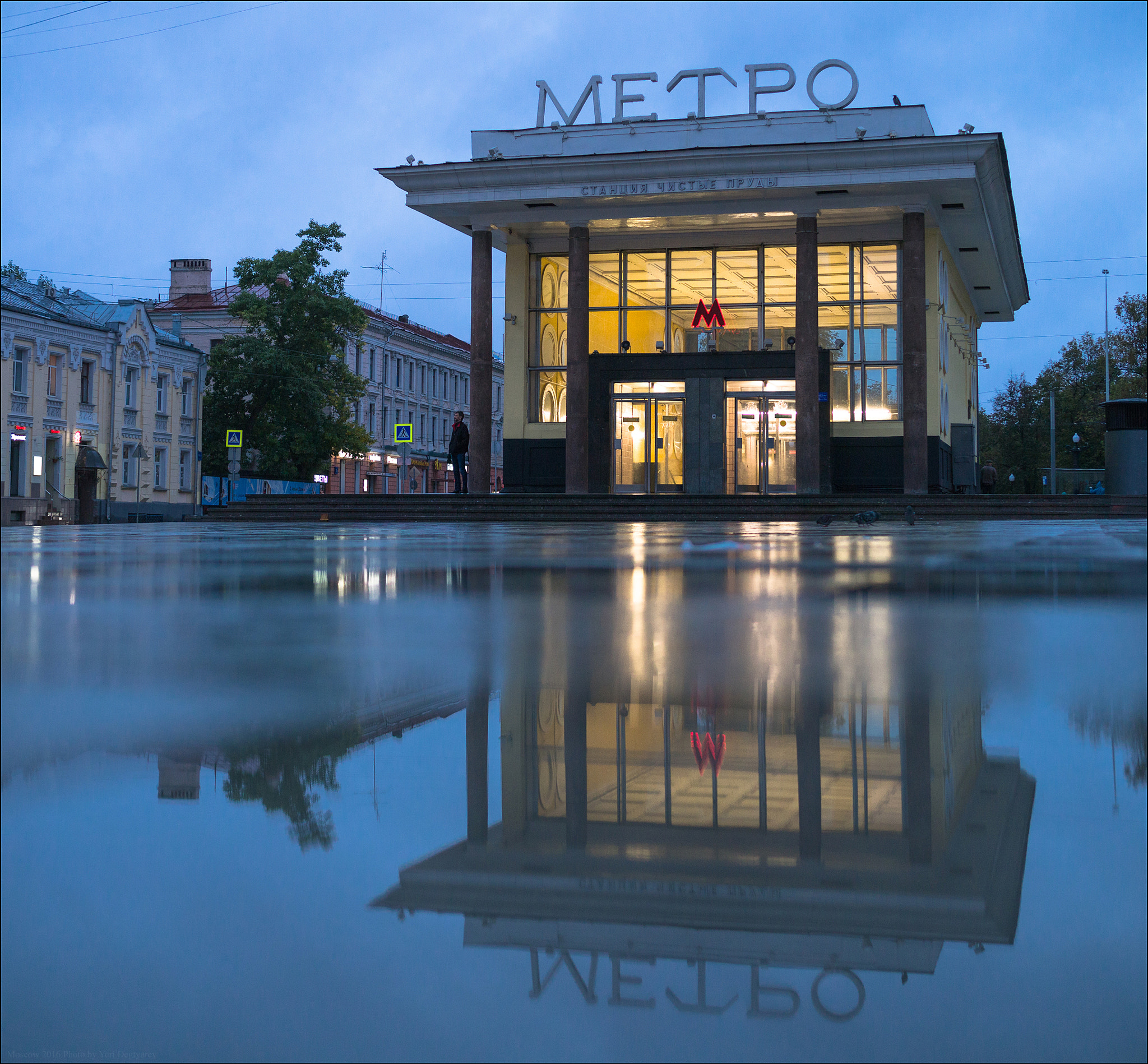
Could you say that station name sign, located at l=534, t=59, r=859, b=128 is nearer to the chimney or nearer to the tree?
the tree

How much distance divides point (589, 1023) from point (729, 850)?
1.58 ft

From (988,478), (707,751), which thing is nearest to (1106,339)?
(988,478)

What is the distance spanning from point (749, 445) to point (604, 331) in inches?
197

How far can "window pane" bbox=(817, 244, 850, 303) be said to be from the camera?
34531 millimetres

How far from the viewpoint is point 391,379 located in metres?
91.1

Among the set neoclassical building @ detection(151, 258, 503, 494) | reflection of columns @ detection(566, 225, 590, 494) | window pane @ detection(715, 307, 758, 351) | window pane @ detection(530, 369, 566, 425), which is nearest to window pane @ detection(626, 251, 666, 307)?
reflection of columns @ detection(566, 225, 590, 494)

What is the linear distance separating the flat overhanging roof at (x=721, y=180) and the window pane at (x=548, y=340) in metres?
2.13

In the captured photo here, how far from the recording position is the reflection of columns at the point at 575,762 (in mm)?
2018

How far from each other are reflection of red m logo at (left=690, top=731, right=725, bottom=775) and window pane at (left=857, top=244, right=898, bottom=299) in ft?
110

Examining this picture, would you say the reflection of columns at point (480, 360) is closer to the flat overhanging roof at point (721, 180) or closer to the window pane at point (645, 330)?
the flat overhanging roof at point (721, 180)

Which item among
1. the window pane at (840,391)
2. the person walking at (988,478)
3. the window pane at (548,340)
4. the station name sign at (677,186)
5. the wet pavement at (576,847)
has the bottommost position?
the wet pavement at (576,847)

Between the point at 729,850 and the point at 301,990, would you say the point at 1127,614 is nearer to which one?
the point at 729,850

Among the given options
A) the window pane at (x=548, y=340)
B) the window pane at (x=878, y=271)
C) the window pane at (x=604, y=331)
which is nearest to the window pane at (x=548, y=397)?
the window pane at (x=548, y=340)

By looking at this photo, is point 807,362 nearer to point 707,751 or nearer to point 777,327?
point 777,327
